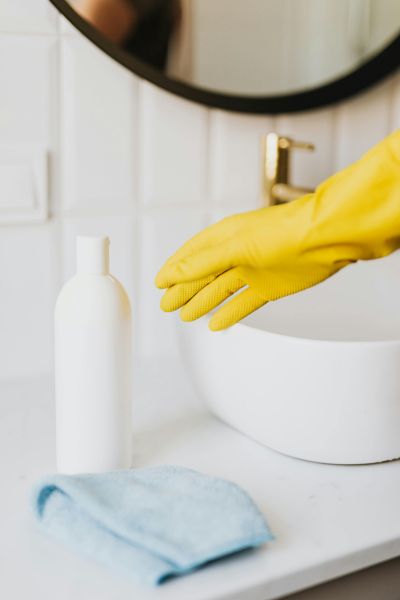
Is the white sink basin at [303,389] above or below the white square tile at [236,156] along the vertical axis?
below

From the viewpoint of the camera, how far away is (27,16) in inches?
35.9

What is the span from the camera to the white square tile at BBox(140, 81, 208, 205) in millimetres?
1014

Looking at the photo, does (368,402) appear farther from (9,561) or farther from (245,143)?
(245,143)

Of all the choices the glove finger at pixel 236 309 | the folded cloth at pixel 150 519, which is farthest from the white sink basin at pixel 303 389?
the folded cloth at pixel 150 519

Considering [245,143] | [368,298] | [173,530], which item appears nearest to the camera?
[173,530]

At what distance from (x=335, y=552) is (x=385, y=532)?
55 millimetres

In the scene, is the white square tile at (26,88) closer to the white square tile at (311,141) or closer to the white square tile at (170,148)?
the white square tile at (170,148)

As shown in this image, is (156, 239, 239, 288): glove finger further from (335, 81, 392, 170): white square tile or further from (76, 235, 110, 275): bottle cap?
(335, 81, 392, 170): white square tile

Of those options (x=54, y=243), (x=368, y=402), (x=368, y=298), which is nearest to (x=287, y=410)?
(x=368, y=402)

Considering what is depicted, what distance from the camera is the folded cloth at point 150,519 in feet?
1.82

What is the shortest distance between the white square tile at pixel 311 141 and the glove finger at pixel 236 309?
0.45 m

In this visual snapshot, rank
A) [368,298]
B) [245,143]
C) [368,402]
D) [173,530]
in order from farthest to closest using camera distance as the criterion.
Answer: [245,143]
[368,298]
[368,402]
[173,530]

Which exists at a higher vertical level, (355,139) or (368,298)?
(355,139)

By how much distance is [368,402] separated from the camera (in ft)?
2.27
